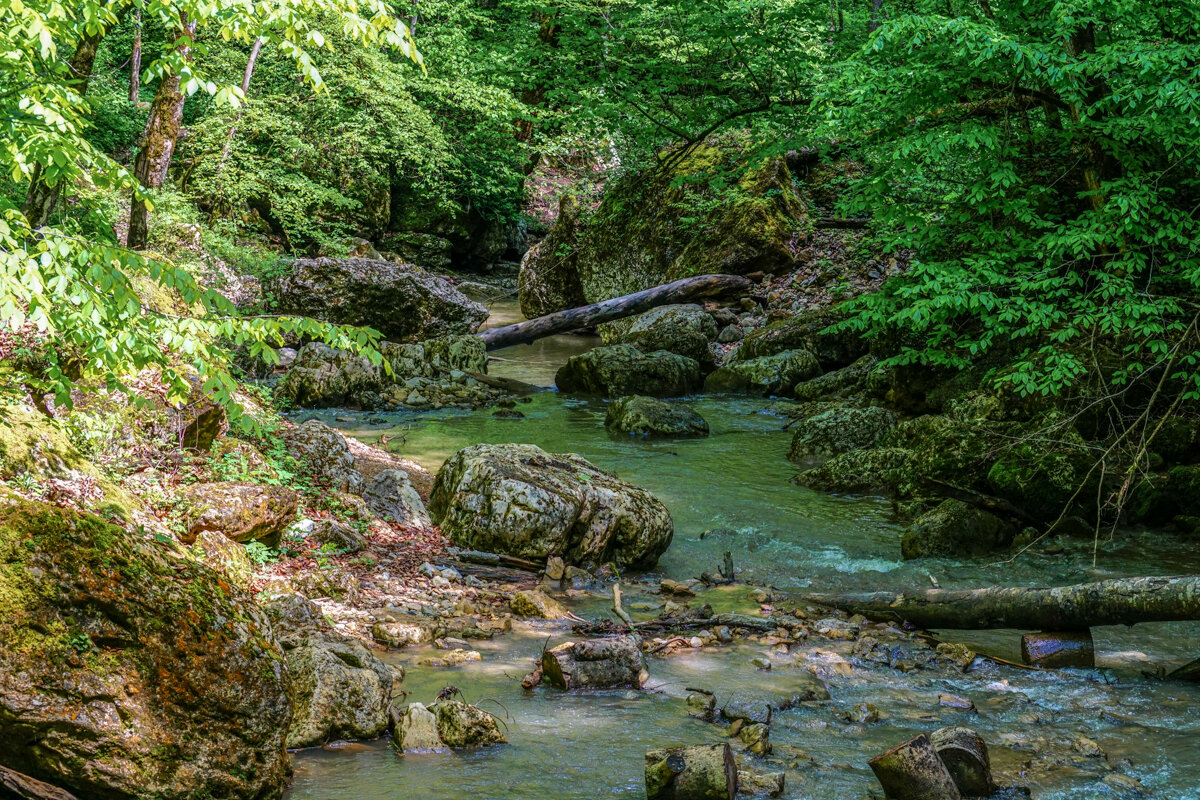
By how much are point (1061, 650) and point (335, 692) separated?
418 centimetres

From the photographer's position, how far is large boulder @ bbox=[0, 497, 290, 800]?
8.89 feet

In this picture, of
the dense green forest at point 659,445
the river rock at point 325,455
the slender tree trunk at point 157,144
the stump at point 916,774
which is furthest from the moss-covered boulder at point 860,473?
the slender tree trunk at point 157,144

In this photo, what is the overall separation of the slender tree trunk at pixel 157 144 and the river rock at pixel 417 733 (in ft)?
27.4

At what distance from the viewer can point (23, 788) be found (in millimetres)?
2557

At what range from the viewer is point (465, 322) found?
17344mm

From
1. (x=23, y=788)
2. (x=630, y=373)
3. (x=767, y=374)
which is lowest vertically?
(x=23, y=788)

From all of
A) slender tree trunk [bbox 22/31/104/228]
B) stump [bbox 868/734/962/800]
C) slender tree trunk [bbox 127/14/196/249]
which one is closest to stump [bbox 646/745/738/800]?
stump [bbox 868/734/962/800]

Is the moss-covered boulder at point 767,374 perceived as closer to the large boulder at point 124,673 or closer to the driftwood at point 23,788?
the large boulder at point 124,673

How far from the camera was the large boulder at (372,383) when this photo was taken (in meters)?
13.3

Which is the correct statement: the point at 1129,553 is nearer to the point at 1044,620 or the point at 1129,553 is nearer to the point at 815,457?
the point at 1044,620

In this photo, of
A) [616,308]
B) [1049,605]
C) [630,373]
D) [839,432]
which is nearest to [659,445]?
[839,432]

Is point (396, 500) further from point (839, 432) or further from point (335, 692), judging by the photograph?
point (839, 432)

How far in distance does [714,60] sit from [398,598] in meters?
12.3

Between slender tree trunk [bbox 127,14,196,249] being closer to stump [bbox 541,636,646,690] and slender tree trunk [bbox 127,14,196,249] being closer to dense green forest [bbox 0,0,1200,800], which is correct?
dense green forest [bbox 0,0,1200,800]
